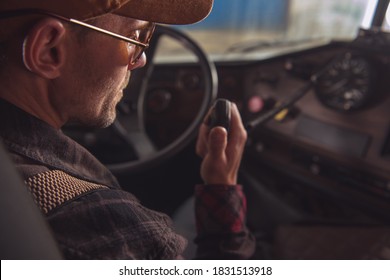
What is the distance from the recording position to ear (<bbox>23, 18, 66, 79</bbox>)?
52cm

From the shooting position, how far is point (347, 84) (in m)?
1.41

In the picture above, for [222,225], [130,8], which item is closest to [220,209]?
[222,225]

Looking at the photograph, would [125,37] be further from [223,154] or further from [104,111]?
[223,154]

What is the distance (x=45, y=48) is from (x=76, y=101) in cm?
12

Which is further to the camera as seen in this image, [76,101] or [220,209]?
[220,209]

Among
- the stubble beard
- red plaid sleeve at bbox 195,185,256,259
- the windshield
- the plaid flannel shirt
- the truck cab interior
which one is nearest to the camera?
the plaid flannel shirt

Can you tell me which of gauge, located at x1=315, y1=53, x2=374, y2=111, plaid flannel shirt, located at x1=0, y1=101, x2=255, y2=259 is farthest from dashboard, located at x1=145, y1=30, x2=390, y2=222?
plaid flannel shirt, located at x1=0, y1=101, x2=255, y2=259

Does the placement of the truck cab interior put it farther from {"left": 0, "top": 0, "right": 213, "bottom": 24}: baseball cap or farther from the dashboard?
{"left": 0, "top": 0, "right": 213, "bottom": 24}: baseball cap

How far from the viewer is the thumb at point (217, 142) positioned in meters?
0.88

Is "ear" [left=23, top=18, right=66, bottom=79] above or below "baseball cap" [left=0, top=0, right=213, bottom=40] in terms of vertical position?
below

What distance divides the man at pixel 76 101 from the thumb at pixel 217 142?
24 centimetres

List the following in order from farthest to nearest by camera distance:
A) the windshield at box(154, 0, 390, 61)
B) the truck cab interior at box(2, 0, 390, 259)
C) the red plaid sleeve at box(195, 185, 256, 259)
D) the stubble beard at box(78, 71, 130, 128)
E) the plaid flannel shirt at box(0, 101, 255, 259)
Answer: the windshield at box(154, 0, 390, 61)
the truck cab interior at box(2, 0, 390, 259)
the red plaid sleeve at box(195, 185, 256, 259)
the stubble beard at box(78, 71, 130, 128)
the plaid flannel shirt at box(0, 101, 255, 259)

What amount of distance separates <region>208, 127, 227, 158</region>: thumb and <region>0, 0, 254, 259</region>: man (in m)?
0.24

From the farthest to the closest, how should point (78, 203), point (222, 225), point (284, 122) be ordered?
1. point (284, 122)
2. point (222, 225)
3. point (78, 203)
